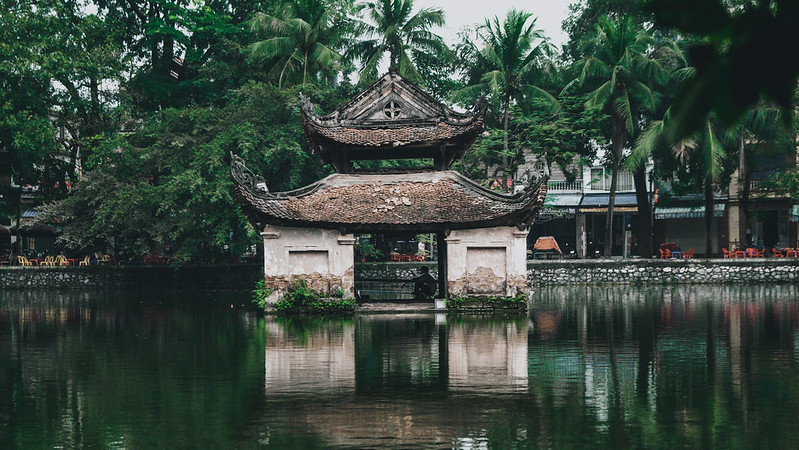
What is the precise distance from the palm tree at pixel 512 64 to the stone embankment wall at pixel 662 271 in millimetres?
5476

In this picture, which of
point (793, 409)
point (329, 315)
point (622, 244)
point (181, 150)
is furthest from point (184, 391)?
point (622, 244)

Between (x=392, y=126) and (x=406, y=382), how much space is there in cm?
1371

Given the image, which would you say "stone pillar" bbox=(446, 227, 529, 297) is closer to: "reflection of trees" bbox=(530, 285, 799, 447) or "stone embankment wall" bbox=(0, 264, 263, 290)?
"reflection of trees" bbox=(530, 285, 799, 447)

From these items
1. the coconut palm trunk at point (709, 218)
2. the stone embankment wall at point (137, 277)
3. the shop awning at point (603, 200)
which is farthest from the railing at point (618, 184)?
the stone embankment wall at point (137, 277)

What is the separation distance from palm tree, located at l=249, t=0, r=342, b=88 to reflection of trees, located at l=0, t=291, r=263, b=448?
1849 centimetres

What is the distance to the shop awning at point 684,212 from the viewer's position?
49250 mm

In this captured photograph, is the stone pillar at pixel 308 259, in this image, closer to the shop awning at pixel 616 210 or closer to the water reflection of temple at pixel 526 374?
the water reflection of temple at pixel 526 374

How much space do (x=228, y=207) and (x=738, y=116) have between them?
36770 mm

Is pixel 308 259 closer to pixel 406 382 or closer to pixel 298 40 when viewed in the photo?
pixel 406 382

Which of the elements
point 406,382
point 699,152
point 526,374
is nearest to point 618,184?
point 699,152

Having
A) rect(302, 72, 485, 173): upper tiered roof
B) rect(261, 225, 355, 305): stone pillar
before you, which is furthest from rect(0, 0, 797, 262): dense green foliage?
rect(261, 225, 355, 305): stone pillar

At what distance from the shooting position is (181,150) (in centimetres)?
3972

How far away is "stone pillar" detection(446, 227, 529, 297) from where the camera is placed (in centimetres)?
2408

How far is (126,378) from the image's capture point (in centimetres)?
1372
